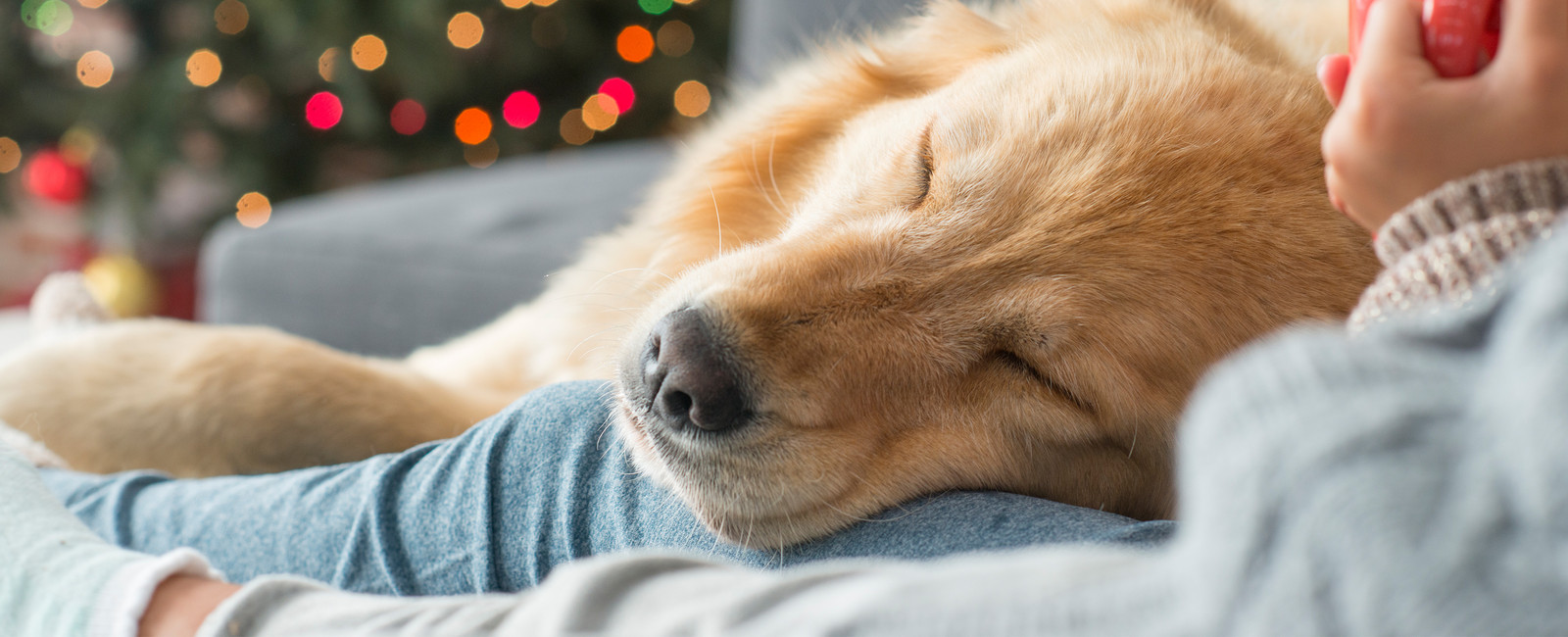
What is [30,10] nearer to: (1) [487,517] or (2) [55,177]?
(2) [55,177]

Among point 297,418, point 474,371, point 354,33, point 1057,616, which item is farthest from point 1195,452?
point 354,33

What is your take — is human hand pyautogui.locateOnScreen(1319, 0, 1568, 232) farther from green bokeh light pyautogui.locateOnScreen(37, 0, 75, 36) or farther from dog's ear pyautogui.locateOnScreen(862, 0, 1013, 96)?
green bokeh light pyautogui.locateOnScreen(37, 0, 75, 36)

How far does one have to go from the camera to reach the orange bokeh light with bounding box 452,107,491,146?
4.80 meters

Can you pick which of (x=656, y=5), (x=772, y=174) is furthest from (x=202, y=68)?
(x=772, y=174)

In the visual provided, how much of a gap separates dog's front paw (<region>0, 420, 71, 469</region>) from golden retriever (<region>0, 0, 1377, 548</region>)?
0.07 m

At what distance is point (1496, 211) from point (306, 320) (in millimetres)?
2752

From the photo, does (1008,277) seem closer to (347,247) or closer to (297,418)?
(297,418)

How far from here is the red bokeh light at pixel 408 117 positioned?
4801mm

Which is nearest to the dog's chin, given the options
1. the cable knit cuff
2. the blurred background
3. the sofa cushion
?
the cable knit cuff

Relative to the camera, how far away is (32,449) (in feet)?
4.42

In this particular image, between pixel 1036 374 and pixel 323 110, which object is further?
pixel 323 110

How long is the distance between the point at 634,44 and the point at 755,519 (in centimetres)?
413

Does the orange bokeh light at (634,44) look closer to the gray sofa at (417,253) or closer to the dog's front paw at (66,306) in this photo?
the gray sofa at (417,253)

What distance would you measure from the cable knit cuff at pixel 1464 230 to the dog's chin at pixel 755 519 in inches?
22.0
